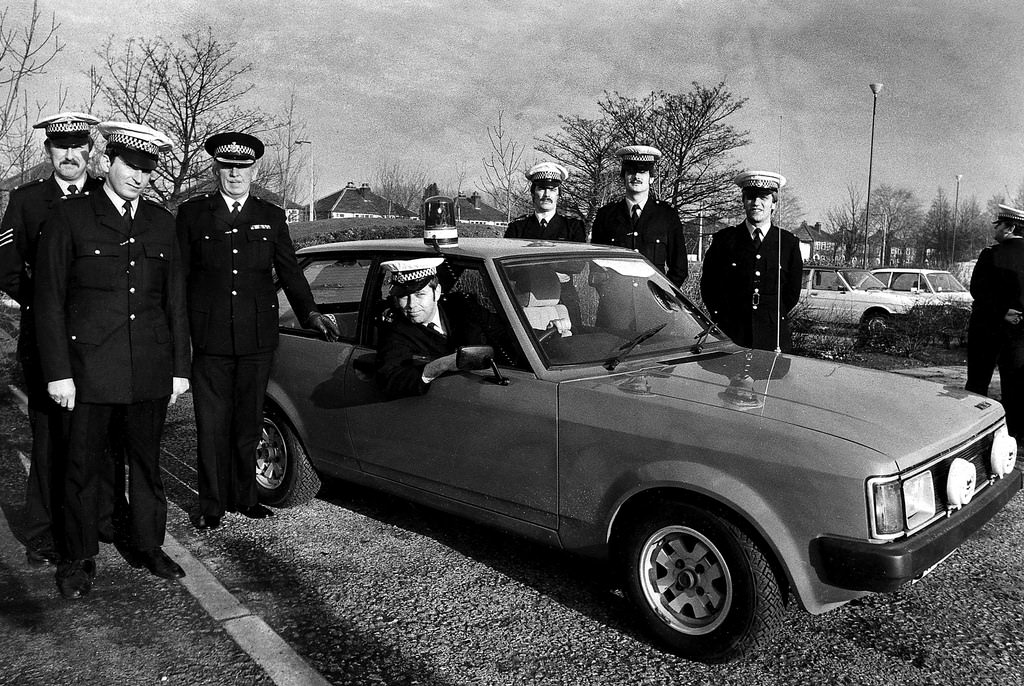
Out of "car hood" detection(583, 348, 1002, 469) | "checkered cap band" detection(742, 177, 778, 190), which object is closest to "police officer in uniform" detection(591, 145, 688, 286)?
"checkered cap band" detection(742, 177, 778, 190)

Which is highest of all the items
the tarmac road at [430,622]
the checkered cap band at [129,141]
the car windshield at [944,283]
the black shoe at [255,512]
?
the checkered cap band at [129,141]

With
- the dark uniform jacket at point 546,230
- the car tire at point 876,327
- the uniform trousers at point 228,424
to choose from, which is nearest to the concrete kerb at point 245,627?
the uniform trousers at point 228,424

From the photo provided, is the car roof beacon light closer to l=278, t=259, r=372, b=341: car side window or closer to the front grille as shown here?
l=278, t=259, r=372, b=341: car side window

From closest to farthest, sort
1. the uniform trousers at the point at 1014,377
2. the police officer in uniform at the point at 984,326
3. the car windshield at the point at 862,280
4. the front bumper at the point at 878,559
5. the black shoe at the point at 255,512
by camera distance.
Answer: the front bumper at the point at 878,559 → the black shoe at the point at 255,512 → the uniform trousers at the point at 1014,377 → the police officer in uniform at the point at 984,326 → the car windshield at the point at 862,280

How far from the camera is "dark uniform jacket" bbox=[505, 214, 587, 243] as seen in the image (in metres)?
6.60

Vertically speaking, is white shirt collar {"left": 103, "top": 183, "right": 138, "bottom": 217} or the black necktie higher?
white shirt collar {"left": 103, "top": 183, "right": 138, "bottom": 217}

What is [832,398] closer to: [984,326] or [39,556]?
[39,556]

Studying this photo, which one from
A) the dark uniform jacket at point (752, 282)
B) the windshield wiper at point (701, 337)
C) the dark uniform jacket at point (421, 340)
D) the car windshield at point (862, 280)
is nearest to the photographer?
the dark uniform jacket at point (421, 340)

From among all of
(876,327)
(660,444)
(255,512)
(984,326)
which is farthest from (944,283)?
(660,444)

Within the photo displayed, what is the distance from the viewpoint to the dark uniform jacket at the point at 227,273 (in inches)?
185

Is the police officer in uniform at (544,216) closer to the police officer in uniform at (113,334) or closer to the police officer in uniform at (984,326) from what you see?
the police officer in uniform at (113,334)

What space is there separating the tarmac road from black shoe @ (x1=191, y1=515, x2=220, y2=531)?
2.7 inches

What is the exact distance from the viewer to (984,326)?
678 cm

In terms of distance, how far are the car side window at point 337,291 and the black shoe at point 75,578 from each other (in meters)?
1.68
